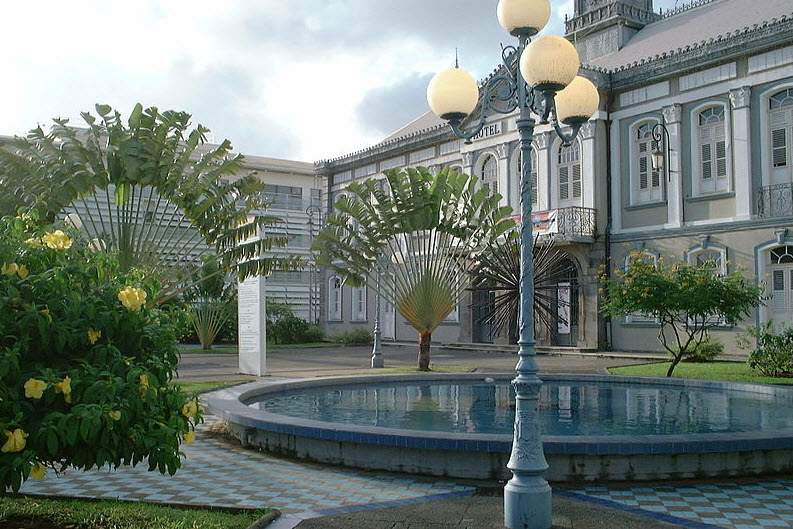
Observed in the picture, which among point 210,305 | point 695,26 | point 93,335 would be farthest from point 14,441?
point 210,305

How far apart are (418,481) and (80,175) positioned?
11533mm

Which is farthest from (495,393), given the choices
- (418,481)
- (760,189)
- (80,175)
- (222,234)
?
(760,189)

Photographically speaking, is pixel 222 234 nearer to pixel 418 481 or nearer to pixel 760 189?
pixel 418 481

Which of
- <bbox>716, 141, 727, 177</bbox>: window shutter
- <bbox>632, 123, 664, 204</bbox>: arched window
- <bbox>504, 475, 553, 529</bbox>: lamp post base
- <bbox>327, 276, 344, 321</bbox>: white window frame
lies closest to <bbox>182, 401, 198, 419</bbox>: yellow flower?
<bbox>504, 475, 553, 529</bbox>: lamp post base

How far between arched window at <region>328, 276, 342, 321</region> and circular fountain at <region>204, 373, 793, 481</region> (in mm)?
27049

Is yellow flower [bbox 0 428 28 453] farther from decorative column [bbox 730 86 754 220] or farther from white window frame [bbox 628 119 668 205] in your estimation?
white window frame [bbox 628 119 668 205]

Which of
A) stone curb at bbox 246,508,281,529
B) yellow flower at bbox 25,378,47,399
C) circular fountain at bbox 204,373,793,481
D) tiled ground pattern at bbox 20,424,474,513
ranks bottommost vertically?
tiled ground pattern at bbox 20,424,474,513

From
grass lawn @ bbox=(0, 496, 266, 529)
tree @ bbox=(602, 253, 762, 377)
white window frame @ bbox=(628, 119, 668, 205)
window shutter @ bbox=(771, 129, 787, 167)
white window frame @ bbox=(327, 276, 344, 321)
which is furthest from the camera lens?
white window frame @ bbox=(327, 276, 344, 321)

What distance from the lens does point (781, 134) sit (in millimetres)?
23094

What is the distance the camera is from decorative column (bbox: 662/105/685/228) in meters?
25.4

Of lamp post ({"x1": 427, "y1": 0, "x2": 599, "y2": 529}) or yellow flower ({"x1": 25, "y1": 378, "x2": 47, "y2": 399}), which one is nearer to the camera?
yellow flower ({"x1": 25, "y1": 378, "x2": 47, "y2": 399})

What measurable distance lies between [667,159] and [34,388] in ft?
79.1

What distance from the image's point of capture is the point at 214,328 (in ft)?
112

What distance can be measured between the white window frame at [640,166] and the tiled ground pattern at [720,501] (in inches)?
780
